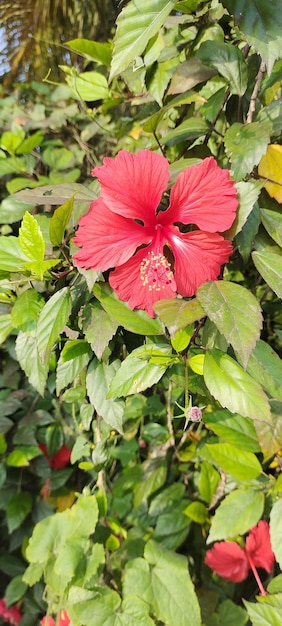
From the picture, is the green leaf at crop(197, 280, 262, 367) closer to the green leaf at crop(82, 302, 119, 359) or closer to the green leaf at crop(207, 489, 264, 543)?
the green leaf at crop(82, 302, 119, 359)

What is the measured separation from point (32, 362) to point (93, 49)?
1.67ft

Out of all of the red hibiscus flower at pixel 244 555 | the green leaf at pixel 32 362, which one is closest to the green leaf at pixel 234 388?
the green leaf at pixel 32 362

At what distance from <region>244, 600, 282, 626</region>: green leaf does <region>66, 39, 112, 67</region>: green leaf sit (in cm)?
82

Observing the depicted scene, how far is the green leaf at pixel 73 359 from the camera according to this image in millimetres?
655

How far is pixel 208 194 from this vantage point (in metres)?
0.53

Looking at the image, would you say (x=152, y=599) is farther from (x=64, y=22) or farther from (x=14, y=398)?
(x=64, y=22)

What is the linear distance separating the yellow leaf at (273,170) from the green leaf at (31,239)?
30 cm

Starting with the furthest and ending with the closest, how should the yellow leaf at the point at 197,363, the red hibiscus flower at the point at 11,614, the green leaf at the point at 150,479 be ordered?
the red hibiscus flower at the point at 11,614
the green leaf at the point at 150,479
the yellow leaf at the point at 197,363

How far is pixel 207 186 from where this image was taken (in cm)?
53

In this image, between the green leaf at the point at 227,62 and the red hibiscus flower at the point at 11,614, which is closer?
the green leaf at the point at 227,62

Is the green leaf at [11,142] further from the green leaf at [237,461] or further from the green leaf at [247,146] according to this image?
the green leaf at [237,461]

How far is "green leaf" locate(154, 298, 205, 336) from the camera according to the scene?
1.54ft

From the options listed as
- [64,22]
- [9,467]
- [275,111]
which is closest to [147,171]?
[275,111]

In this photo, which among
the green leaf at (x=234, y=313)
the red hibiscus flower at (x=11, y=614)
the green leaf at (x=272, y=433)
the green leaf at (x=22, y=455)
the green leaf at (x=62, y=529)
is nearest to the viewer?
the green leaf at (x=234, y=313)
